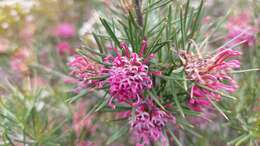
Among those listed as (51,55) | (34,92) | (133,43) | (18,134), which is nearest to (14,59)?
(51,55)

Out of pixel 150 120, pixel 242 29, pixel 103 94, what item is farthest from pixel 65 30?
pixel 150 120

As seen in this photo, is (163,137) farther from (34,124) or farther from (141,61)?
(34,124)

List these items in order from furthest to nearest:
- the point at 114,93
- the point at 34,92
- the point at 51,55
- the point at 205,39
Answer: the point at 51,55
the point at 34,92
the point at 205,39
the point at 114,93

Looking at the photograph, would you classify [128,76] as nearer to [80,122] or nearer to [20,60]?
[80,122]

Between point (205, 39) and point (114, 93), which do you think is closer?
point (114, 93)

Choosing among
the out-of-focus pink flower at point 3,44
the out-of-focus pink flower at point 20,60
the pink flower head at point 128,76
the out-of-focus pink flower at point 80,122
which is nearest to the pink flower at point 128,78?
the pink flower head at point 128,76

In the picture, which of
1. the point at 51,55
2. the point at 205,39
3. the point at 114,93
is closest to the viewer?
the point at 114,93
